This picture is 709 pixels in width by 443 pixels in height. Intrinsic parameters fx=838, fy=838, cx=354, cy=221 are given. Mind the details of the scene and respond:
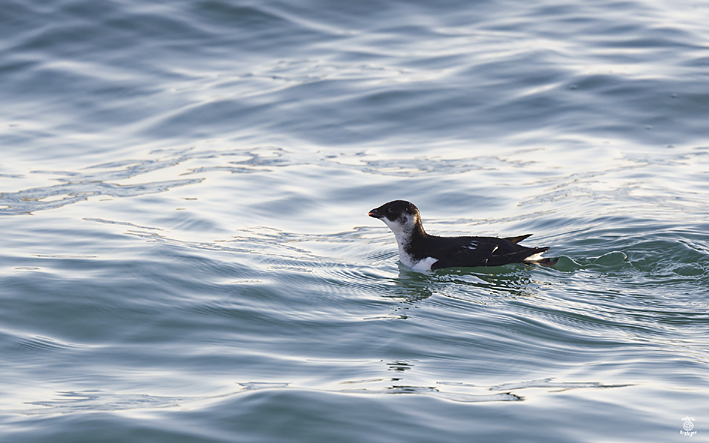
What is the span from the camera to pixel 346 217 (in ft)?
35.0

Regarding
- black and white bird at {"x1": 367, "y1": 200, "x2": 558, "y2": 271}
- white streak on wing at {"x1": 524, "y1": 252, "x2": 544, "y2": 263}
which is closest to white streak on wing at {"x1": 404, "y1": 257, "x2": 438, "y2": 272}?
black and white bird at {"x1": 367, "y1": 200, "x2": 558, "y2": 271}

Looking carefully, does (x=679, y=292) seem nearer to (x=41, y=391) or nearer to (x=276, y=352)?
(x=276, y=352)

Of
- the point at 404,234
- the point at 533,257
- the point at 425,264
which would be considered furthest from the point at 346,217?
the point at 533,257

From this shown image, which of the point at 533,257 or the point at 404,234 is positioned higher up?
the point at 404,234

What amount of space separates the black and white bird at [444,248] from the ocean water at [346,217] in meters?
0.20

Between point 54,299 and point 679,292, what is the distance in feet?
18.1

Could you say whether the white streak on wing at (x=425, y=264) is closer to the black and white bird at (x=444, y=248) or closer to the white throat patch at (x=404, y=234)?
the black and white bird at (x=444, y=248)

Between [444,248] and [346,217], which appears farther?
[346,217]

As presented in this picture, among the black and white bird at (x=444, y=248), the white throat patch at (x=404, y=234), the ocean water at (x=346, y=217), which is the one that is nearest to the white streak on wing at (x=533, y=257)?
the black and white bird at (x=444, y=248)

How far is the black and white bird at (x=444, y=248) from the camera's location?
8492 mm

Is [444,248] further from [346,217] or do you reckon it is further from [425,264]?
[346,217]

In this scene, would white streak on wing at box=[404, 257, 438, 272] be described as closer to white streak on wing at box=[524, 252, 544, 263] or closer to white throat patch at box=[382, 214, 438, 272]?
white throat patch at box=[382, 214, 438, 272]

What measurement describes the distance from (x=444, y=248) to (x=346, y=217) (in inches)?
85.6

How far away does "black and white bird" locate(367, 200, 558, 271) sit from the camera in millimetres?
8492
